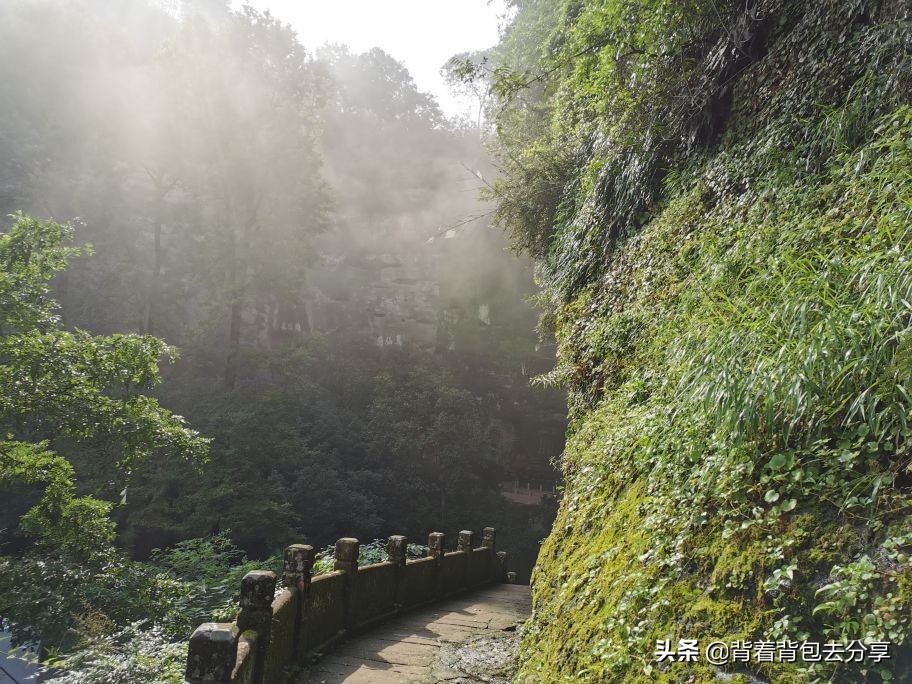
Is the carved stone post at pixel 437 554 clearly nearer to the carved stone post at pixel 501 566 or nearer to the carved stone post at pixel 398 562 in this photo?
the carved stone post at pixel 398 562

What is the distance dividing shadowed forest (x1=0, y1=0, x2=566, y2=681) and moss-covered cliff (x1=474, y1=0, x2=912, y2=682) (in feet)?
18.6

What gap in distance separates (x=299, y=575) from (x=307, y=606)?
14.3 inches

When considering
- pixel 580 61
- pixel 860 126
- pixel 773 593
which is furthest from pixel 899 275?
pixel 580 61

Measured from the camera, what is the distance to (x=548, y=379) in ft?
26.5

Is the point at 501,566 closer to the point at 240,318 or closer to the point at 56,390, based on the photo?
the point at 56,390

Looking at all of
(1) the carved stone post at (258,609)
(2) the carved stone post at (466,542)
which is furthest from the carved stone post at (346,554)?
(2) the carved stone post at (466,542)

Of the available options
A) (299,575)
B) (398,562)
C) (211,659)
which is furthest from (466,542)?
(211,659)

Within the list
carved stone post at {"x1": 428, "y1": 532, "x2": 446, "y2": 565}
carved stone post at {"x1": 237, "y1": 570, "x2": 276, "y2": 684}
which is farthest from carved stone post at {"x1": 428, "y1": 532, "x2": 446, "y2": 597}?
carved stone post at {"x1": 237, "y1": 570, "x2": 276, "y2": 684}

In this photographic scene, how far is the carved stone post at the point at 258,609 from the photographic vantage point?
12.8ft

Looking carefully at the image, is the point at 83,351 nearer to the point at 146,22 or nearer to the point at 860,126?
the point at 860,126

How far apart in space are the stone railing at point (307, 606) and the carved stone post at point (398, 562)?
0.04 ft

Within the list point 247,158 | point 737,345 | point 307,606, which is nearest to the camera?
point 737,345

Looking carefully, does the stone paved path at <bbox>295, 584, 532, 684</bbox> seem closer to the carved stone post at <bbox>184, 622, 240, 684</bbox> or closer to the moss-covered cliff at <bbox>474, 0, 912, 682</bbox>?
the moss-covered cliff at <bbox>474, 0, 912, 682</bbox>

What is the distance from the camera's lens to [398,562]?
7672mm
